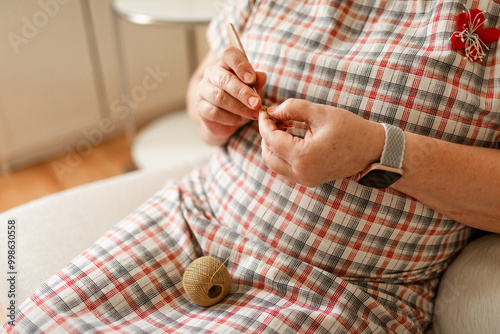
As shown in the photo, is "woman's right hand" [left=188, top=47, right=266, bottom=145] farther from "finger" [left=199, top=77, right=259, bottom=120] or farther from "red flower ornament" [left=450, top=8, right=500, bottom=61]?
"red flower ornament" [left=450, top=8, right=500, bottom=61]

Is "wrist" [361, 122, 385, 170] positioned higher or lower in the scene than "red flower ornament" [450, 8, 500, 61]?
lower

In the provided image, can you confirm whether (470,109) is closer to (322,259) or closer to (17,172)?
Answer: (322,259)

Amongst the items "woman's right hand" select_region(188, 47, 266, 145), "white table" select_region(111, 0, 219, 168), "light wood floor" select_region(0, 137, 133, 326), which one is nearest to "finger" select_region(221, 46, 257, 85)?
"woman's right hand" select_region(188, 47, 266, 145)

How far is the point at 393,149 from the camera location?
60 cm

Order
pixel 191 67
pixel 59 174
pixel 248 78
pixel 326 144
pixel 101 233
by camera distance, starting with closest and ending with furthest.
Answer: pixel 326 144
pixel 248 78
pixel 101 233
pixel 59 174
pixel 191 67

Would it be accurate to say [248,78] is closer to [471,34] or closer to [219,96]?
[219,96]

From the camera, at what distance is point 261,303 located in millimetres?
669

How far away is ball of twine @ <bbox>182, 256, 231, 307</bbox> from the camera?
0.66 m

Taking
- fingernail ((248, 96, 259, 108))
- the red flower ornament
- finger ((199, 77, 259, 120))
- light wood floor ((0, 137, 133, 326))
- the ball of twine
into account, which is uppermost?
the red flower ornament

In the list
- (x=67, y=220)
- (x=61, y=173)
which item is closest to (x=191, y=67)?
(x=61, y=173)

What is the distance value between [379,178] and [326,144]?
91mm

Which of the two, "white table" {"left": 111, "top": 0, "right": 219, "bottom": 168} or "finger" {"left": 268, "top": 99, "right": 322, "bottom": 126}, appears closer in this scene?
"finger" {"left": 268, "top": 99, "right": 322, "bottom": 126}

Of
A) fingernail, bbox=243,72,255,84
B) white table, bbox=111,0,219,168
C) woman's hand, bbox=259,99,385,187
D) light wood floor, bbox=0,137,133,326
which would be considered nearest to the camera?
woman's hand, bbox=259,99,385,187

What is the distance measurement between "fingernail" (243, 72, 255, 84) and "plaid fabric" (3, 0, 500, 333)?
0.07m
